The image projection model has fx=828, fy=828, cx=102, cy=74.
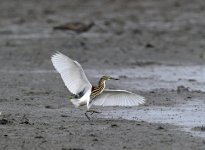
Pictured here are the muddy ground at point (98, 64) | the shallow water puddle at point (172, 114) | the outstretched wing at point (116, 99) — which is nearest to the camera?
the muddy ground at point (98, 64)

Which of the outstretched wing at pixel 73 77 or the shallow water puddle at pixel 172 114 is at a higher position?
the outstretched wing at pixel 73 77

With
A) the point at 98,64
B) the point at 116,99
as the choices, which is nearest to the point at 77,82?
the point at 116,99

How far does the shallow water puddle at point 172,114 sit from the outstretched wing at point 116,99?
24 centimetres

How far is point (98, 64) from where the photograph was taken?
17.4 metres

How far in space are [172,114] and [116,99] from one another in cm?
Result: 89

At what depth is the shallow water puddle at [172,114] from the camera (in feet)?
35.0

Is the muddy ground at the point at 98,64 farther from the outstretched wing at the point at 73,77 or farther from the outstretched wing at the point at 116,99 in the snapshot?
the outstretched wing at the point at 73,77

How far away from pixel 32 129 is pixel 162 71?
7.08 m

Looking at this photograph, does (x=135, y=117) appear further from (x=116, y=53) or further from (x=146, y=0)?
(x=146, y=0)

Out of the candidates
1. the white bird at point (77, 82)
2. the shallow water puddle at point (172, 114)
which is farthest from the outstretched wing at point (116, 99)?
the shallow water puddle at point (172, 114)

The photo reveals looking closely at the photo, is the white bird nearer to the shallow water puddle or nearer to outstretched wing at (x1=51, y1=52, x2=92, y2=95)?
outstretched wing at (x1=51, y1=52, x2=92, y2=95)

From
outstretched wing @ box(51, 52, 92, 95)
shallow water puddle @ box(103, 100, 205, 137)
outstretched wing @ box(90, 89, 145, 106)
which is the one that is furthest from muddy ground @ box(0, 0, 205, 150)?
outstretched wing @ box(51, 52, 92, 95)

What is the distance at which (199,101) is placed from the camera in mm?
12742

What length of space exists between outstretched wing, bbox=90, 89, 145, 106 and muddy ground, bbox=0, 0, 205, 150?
0.24 meters
